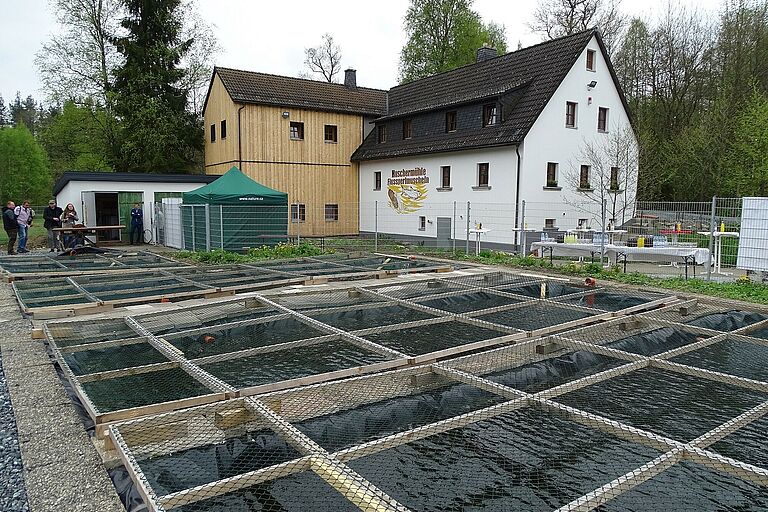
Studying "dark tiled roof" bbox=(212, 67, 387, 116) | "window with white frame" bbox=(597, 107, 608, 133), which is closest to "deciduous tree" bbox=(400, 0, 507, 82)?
"dark tiled roof" bbox=(212, 67, 387, 116)

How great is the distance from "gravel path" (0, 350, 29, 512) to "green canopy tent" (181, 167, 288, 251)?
10950 mm

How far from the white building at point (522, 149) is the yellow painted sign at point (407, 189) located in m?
0.04

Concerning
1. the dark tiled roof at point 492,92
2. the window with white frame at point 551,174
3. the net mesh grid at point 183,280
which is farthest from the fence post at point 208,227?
the window with white frame at point 551,174

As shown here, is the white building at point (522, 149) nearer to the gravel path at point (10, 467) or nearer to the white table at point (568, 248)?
the white table at point (568, 248)

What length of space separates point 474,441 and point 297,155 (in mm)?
20038

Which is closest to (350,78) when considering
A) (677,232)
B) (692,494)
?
(677,232)

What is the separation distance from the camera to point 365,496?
8.07 feet

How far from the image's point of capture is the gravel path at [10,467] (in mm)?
2738

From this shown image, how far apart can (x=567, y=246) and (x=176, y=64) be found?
66.7ft

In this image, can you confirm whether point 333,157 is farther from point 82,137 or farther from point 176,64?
point 82,137

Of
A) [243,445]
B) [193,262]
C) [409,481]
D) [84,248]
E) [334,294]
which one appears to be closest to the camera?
[409,481]

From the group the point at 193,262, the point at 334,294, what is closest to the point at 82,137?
the point at 193,262

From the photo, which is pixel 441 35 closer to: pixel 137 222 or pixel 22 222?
pixel 137 222

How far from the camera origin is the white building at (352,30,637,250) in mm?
17438
